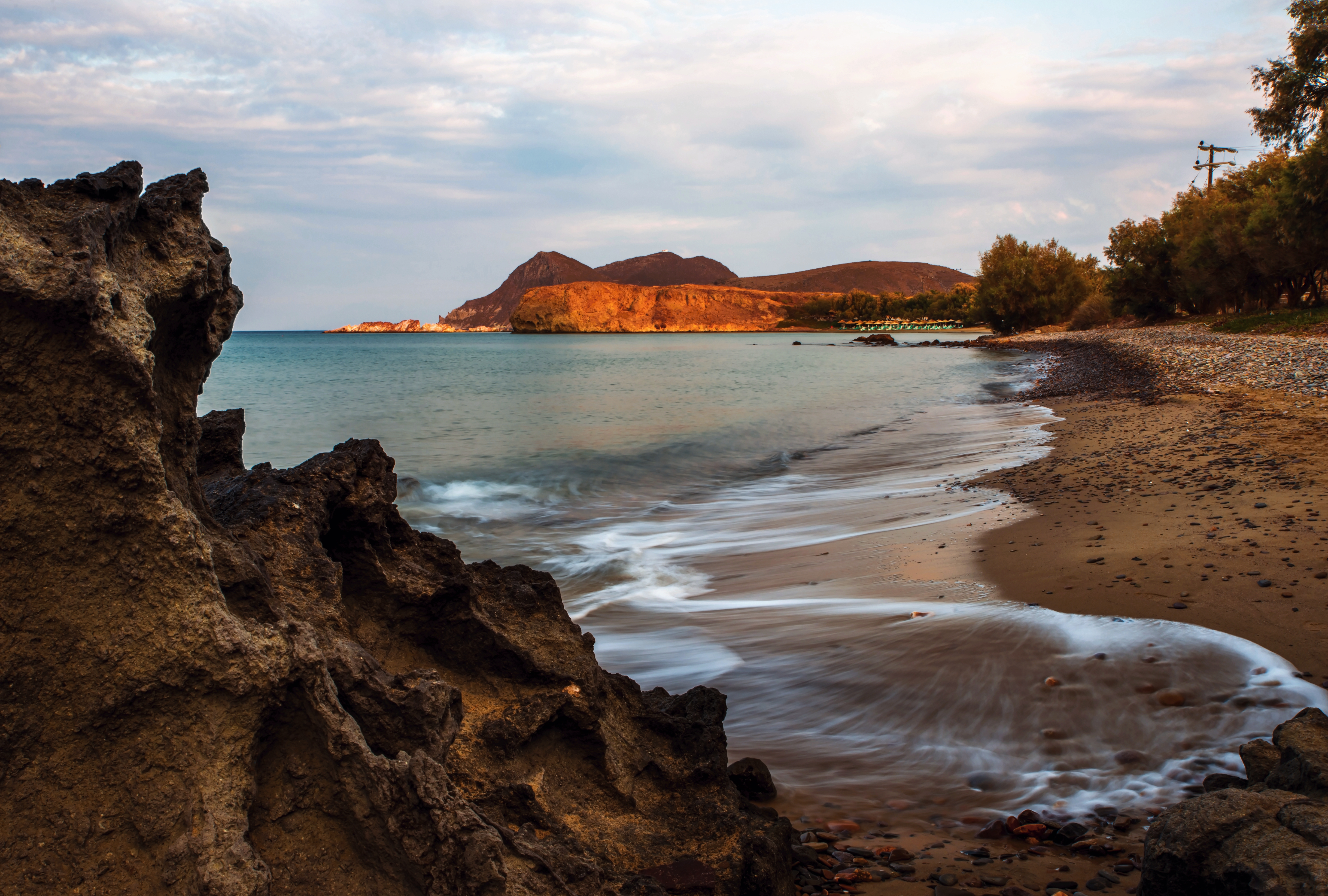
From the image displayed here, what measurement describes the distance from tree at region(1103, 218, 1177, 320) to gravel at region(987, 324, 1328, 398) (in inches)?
582

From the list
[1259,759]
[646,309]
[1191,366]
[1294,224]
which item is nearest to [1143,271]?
[1294,224]

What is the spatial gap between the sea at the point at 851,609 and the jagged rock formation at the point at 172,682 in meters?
1.54

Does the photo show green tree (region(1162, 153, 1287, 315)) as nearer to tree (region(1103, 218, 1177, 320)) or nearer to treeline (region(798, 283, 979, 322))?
tree (region(1103, 218, 1177, 320))

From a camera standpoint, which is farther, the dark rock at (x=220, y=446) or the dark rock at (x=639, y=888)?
the dark rock at (x=220, y=446)

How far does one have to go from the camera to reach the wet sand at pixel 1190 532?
14.5ft

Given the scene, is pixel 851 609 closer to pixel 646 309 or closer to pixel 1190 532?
pixel 1190 532

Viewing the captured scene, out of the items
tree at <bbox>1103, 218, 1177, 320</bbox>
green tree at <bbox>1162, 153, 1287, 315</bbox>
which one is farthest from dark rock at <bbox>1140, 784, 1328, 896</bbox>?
tree at <bbox>1103, 218, 1177, 320</bbox>

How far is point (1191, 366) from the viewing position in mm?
19141

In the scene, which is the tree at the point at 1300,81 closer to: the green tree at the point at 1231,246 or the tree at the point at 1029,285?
the green tree at the point at 1231,246

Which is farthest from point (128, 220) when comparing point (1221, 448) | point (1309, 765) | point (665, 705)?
point (1221, 448)

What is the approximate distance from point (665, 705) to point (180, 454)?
1.99m

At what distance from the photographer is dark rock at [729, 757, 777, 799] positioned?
341cm

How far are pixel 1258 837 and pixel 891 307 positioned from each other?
157106 mm

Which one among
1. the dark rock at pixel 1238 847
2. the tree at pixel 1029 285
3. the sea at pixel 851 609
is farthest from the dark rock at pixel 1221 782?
the tree at pixel 1029 285
